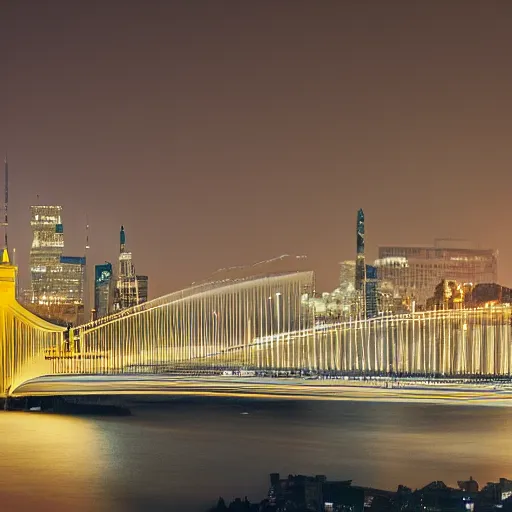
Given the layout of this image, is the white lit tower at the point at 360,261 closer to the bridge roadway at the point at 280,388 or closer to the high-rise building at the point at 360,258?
the high-rise building at the point at 360,258

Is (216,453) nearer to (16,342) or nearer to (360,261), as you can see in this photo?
(16,342)

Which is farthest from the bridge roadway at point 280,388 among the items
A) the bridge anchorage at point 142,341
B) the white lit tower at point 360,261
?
the white lit tower at point 360,261

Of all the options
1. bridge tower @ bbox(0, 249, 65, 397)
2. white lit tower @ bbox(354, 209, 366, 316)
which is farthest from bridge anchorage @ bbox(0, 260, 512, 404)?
white lit tower @ bbox(354, 209, 366, 316)

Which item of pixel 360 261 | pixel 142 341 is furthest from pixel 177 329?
pixel 360 261

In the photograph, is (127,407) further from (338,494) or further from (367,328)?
(338,494)

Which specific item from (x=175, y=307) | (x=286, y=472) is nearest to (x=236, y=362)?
(x=175, y=307)
